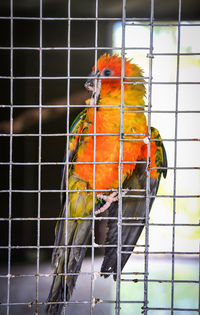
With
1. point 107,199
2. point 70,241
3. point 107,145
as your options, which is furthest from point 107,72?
point 70,241

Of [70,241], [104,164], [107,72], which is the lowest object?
[70,241]

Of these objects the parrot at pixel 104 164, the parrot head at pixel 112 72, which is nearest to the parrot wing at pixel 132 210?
the parrot at pixel 104 164

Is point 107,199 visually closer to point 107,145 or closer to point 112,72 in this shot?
point 107,145

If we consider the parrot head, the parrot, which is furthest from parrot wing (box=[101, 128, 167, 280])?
the parrot head

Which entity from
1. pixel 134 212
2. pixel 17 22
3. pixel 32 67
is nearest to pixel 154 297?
pixel 134 212

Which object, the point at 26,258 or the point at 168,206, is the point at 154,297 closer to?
the point at 168,206

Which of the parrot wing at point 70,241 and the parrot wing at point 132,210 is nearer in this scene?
the parrot wing at point 70,241

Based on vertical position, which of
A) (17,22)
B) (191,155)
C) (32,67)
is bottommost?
(191,155)

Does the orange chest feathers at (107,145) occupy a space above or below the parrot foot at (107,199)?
above

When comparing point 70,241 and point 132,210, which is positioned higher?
point 132,210

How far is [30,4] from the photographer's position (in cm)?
247

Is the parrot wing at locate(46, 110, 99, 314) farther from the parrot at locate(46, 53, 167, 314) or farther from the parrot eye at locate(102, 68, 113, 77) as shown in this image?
the parrot eye at locate(102, 68, 113, 77)

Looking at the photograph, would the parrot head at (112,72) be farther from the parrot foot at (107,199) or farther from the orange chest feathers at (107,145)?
the parrot foot at (107,199)

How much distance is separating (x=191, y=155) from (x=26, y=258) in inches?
53.6
